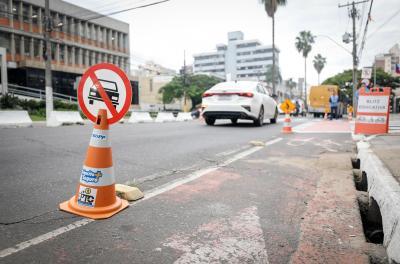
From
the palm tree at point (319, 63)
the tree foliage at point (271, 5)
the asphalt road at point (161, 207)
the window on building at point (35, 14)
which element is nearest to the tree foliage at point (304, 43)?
the palm tree at point (319, 63)

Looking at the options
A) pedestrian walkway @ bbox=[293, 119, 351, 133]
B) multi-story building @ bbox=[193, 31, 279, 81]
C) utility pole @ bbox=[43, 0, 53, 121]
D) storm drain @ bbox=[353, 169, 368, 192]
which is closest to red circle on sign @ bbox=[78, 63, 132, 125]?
storm drain @ bbox=[353, 169, 368, 192]

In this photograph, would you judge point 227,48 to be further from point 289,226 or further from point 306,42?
point 289,226

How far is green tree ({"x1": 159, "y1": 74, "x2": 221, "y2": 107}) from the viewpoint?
53219 mm

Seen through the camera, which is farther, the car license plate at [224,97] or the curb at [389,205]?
the car license plate at [224,97]

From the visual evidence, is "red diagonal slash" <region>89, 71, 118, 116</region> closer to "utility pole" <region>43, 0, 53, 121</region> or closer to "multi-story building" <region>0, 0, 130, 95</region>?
"utility pole" <region>43, 0, 53, 121</region>

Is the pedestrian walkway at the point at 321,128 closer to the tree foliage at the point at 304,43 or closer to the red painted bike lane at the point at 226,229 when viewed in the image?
the red painted bike lane at the point at 226,229

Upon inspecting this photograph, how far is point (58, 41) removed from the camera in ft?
126

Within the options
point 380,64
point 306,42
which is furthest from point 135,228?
point 380,64

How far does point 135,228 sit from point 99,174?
0.65 m

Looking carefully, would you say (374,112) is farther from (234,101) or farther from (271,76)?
(271,76)

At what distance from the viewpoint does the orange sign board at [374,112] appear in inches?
356

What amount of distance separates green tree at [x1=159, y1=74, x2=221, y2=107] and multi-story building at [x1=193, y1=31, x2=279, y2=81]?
255 ft

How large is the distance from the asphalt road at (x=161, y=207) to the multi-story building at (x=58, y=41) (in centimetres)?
2714

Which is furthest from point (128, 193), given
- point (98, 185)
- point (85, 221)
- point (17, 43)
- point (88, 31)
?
point (88, 31)
